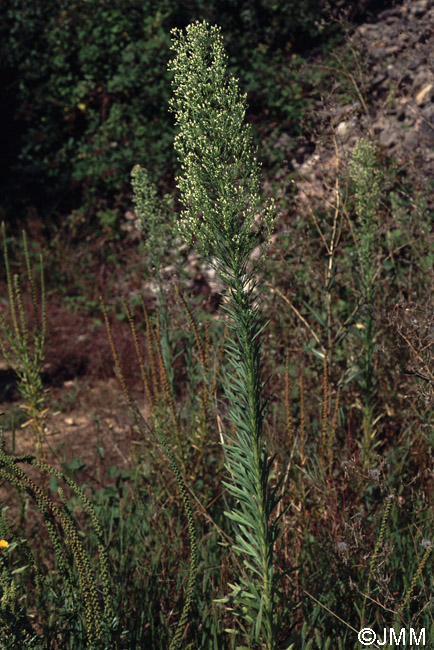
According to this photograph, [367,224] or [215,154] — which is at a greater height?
[215,154]

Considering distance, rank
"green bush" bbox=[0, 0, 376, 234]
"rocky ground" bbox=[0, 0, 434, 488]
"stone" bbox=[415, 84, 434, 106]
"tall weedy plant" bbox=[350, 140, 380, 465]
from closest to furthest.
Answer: "tall weedy plant" bbox=[350, 140, 380, 465]
"rocky ground" bbox=[0, 0, 434, 488]
"stone" bbox=[415, 84, 434, 106]
"green bush" bbox=[0, 0, 376, 234]

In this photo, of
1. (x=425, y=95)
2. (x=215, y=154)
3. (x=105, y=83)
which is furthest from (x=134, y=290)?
(x=215, y=154)

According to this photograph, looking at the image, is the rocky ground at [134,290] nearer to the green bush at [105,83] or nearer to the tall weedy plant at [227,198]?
the green bush at [105,83]

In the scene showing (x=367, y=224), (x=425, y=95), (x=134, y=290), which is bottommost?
A: (x=134, y=290)

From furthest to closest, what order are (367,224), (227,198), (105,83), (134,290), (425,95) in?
(105,83) < (134,290) < (425,95) < (367,224) < (227,198)

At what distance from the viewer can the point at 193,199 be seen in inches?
62.1

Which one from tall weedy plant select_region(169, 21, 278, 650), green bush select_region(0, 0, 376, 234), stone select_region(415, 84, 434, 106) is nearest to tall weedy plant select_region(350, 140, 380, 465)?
tall weedy plant select_region(169, 21, 278, 650)

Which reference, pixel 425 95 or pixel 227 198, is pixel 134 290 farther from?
pixel 227 198

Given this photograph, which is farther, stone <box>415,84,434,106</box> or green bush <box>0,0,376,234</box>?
green bush <box>0,0,376,234</box>

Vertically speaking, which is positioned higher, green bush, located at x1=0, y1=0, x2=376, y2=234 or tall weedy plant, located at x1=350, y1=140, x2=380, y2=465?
green bush, located at x1=0, y1=0, x2=376, y2=234

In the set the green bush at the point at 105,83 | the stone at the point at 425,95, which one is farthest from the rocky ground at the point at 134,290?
the green bush at the point at 105,83

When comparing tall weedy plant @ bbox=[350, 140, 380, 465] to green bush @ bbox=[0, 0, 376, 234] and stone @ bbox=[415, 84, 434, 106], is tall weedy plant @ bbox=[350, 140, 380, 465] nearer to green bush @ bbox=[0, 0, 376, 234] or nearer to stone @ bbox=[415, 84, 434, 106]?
stone @ bbox=[415, 84, 434, 106]

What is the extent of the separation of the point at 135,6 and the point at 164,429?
28.5 ft

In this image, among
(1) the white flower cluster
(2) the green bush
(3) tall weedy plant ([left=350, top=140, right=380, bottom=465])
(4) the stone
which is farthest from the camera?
(2) the green bush
